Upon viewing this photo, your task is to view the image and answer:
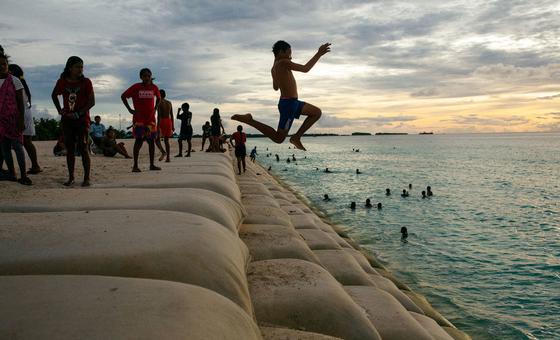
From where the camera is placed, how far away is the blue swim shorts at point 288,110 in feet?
13.8

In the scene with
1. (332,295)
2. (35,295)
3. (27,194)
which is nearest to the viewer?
(35,295)

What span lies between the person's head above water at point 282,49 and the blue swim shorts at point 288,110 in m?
0.43

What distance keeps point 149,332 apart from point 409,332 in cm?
313

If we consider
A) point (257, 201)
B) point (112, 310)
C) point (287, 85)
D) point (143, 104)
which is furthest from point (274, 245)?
point (143, 104)

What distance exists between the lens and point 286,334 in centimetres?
319

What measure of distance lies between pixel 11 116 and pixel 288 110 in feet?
15.5

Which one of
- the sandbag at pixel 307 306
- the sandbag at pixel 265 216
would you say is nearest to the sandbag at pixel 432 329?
the sandbag at pixel 307 306

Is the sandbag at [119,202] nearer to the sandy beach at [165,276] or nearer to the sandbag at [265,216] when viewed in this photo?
the sandy beach at [165,276]

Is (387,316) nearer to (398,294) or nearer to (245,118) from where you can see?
(398,294)

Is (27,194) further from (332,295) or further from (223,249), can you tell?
(332,295)

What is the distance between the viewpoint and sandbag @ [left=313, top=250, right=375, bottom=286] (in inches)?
222

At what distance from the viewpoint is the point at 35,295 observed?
233 centimetres

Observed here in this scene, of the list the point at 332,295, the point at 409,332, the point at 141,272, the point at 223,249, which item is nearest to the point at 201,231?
the point at 223,249

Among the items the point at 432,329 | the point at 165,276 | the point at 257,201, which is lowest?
the point at 432,329
